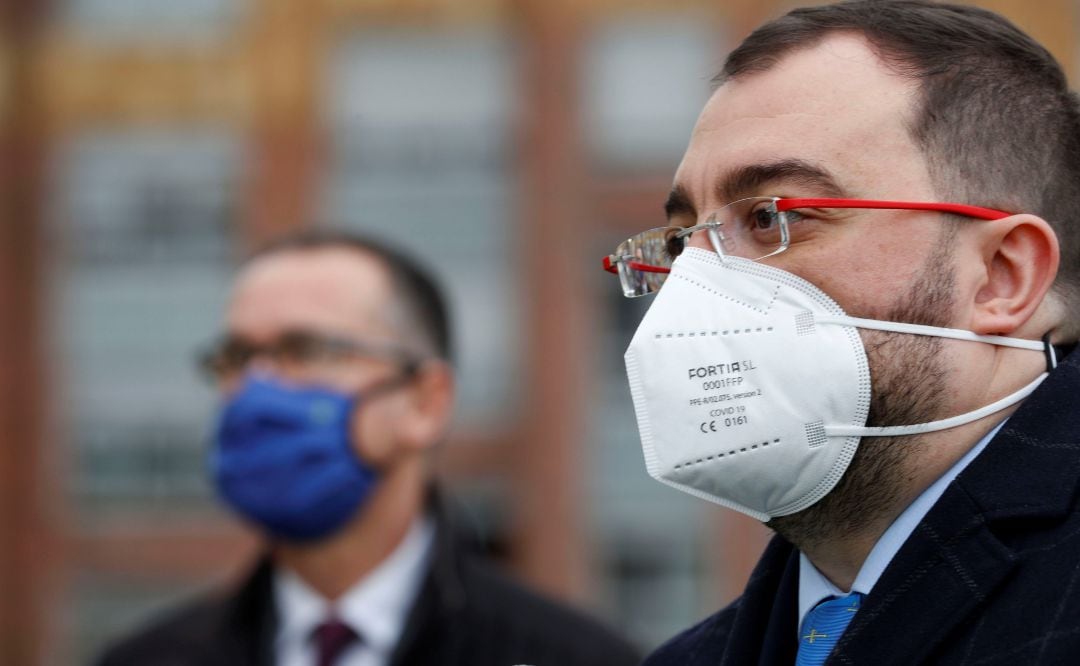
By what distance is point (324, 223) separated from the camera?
18297mm

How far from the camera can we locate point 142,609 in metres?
19.8

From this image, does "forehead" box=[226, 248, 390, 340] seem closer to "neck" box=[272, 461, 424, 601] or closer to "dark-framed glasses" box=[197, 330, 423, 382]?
"dark-framed glasses" box=[197, 330, 423, 382]

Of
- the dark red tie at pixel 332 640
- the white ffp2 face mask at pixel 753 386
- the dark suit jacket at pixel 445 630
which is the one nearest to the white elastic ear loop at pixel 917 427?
the white ffp2 face mask at pixel 753 386

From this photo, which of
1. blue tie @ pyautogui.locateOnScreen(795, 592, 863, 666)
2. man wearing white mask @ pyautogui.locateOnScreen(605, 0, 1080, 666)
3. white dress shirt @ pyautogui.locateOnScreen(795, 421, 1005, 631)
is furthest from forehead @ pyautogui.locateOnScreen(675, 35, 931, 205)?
blue tie @ pyautogui.locateOnScreen(795, 592, 863, 666)

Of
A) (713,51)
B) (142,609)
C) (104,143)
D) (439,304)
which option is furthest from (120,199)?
(439,304)

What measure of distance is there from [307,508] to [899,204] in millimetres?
2272

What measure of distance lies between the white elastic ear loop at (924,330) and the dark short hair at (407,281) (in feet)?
7.67

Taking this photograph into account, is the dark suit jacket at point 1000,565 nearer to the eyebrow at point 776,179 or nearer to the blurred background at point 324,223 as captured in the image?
the eyebrow at point 776,179

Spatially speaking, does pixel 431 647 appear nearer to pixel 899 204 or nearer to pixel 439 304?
pixel 439 304

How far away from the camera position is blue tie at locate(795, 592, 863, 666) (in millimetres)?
2080

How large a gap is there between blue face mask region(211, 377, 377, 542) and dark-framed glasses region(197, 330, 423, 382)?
2.8 inches

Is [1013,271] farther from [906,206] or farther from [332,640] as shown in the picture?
[332,640]

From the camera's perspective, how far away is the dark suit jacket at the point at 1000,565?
5.88 feet

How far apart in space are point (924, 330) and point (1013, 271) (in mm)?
172
